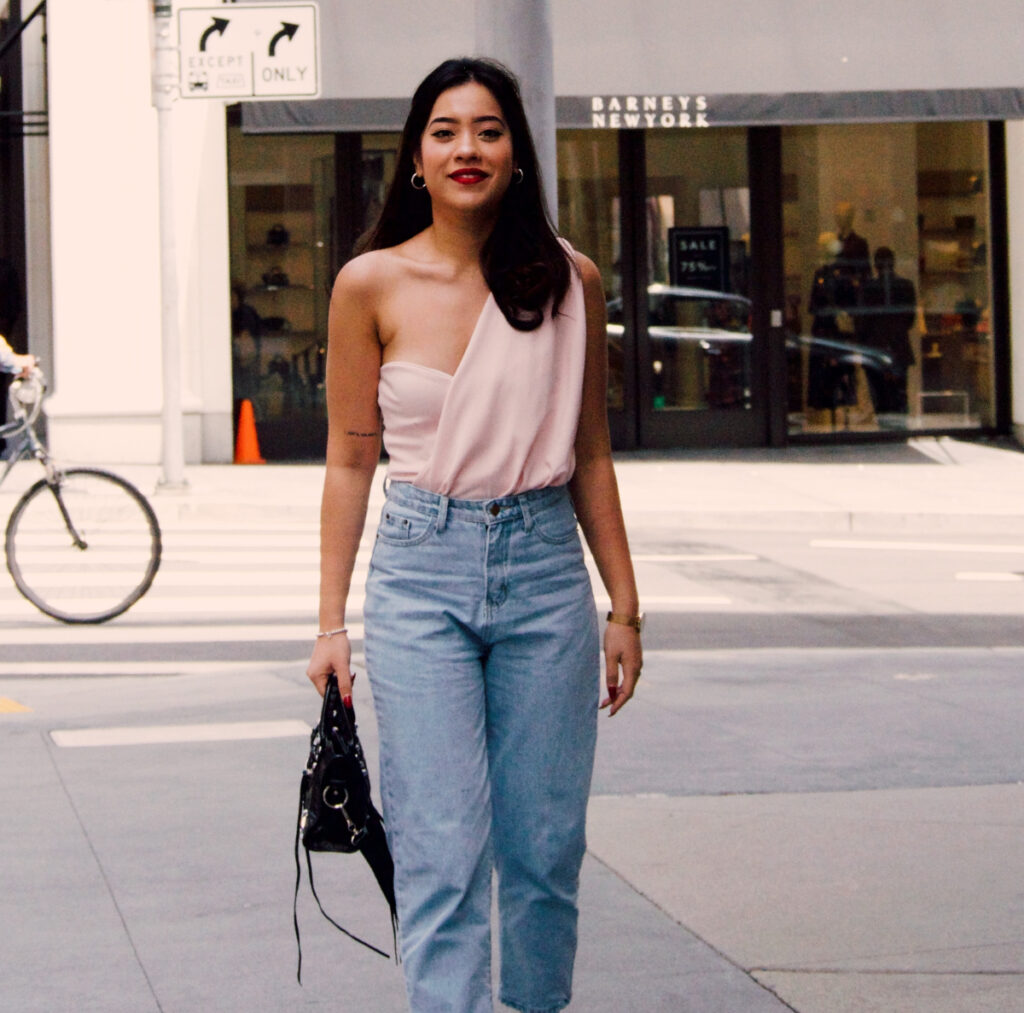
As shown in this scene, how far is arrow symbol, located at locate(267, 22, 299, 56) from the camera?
44.8ft

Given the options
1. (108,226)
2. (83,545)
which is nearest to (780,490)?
(108,226)

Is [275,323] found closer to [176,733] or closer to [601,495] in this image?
[176,733]

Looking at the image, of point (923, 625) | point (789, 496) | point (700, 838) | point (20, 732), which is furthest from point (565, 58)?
point (700, 838)

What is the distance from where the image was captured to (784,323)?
60.0 ft

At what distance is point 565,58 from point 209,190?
137 inches

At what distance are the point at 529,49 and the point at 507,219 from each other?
200cm

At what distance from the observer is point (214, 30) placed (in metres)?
13.6

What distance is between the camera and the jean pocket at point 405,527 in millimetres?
3064

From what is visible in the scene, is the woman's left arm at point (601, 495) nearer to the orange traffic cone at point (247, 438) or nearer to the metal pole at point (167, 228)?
the metal pole at point (167, 228)

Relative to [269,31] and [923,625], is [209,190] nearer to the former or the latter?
[269,31]

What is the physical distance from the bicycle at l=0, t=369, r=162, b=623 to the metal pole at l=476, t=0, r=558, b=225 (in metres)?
4.31

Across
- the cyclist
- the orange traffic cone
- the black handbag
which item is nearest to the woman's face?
the black handbag

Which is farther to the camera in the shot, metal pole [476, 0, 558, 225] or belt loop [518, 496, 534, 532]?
metal pole [476, 0, 558, 225]

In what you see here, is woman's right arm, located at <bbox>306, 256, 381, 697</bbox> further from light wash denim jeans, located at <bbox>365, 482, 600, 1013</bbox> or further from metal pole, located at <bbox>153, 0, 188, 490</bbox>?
metal pole, located at <bbox>153, 0, 188, 490</bbox>
